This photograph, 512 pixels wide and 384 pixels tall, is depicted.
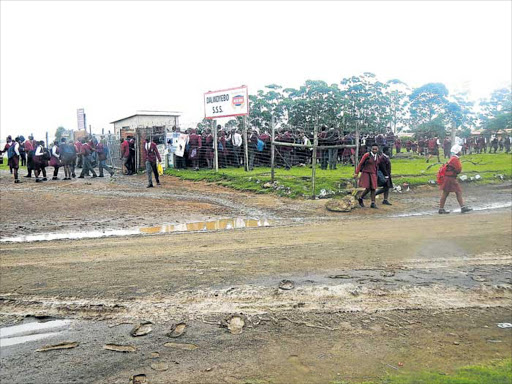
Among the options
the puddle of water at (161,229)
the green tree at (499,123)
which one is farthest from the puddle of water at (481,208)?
the green tree at (499,123)

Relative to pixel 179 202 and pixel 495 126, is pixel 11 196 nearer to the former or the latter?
pixel 179 202

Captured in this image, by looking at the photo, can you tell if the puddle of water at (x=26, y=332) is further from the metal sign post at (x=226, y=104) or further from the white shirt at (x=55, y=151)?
the white shirt at (x=55, y=151)

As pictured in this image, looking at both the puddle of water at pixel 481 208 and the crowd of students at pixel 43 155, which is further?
the crowd of students at pixel 43 155

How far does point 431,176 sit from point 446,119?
18.9m

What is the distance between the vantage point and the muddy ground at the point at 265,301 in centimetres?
416

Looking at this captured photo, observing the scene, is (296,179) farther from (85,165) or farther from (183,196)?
(85,165)

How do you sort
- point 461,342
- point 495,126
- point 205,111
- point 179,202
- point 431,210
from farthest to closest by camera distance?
point 495,126
point 205,111
point 179,202
point 431,210
point 461,342

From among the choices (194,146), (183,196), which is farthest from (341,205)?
(194,146)

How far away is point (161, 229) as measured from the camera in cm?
1045

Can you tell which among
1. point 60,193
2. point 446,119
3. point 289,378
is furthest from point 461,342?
point 446,119

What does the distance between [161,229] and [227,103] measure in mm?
9699

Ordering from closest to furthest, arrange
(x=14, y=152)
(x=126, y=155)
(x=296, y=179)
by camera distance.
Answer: (x=296, y=179), (x=14, y=152), (x=126, y=155)

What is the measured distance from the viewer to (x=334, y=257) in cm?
723

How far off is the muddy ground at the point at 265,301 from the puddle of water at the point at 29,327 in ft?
0.10
